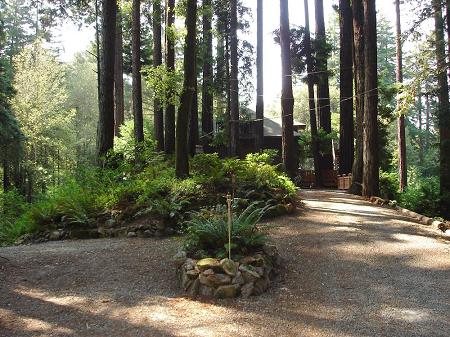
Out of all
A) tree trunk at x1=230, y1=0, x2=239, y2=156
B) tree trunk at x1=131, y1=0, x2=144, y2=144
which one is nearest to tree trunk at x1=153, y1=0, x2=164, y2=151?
tree trunk at x1=131, y1=0, x2=144, y2=144

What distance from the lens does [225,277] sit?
5172 millimetres

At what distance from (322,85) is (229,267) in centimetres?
2181

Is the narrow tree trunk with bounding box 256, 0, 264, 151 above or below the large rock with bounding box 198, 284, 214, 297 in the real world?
above

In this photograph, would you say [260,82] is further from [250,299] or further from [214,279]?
[250,299]

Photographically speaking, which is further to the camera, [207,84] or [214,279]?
[207,84]

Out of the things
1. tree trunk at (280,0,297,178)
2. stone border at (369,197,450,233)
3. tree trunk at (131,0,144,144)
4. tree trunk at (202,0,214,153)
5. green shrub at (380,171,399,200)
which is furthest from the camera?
tree trunk at (202,0,214,153)

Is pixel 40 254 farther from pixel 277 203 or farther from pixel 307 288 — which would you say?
pixel 277 203

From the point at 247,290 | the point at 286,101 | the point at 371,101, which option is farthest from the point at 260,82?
the point at 247,290

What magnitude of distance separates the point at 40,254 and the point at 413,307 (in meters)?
5.53

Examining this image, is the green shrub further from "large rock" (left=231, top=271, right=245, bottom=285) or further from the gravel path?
"large rock" (left=231, top=271, right=245, bottom=285)

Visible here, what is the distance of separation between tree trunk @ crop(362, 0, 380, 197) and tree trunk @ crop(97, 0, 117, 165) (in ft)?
26.4

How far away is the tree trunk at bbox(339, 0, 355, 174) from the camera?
2072 cm

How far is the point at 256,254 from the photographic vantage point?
225 inches

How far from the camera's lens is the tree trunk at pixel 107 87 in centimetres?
1211
